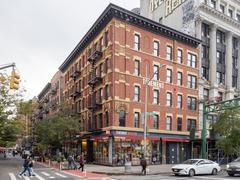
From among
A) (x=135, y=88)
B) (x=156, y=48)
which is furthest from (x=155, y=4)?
(x=135, y=88)

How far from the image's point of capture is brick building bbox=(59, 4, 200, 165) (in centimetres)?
4300

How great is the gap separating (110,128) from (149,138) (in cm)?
572

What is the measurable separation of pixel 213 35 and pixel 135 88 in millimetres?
17539

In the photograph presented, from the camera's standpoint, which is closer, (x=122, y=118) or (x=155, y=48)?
(x=122, y=118)

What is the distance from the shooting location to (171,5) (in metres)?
59.0

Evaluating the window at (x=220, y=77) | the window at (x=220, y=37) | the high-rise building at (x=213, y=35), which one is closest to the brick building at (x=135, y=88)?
the high-rise building at (x=213, y=35)

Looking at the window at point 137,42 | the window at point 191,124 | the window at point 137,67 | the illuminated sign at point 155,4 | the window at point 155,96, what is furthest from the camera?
the illuminated sign at point 155,4

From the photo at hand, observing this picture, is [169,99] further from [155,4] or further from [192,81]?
[155,4]

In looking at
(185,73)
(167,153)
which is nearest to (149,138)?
(167,153)

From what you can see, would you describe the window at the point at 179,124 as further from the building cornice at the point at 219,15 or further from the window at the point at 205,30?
the building cornice at the point at 219,15

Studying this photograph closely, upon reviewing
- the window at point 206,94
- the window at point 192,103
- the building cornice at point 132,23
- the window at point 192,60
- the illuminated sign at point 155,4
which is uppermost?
the illuminated sign at point 155,4

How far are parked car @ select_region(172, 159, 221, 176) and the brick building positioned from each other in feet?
40.7

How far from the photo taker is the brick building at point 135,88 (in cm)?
4300

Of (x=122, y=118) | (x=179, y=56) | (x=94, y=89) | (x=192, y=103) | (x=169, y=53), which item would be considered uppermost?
(x=169, y=53)
